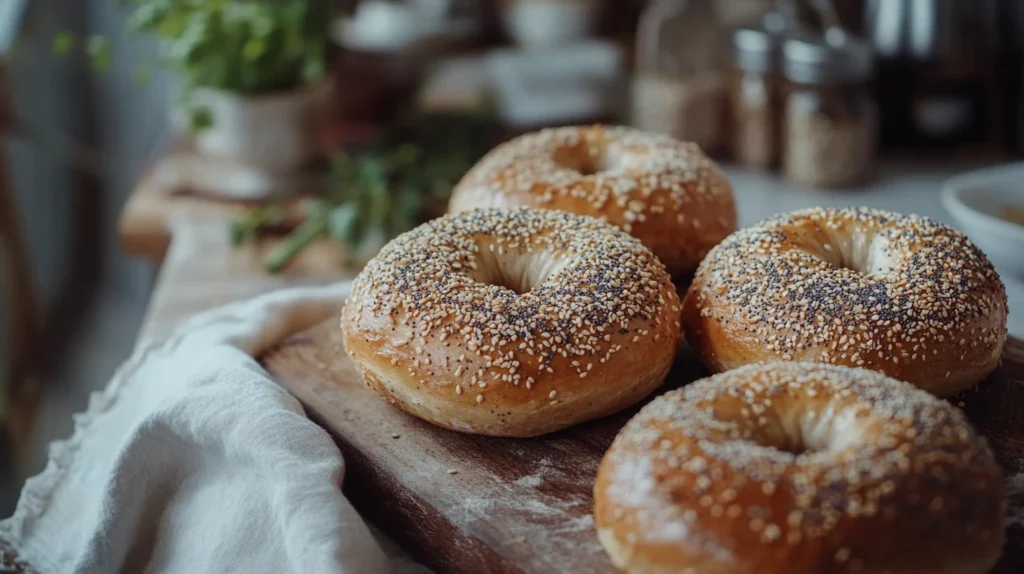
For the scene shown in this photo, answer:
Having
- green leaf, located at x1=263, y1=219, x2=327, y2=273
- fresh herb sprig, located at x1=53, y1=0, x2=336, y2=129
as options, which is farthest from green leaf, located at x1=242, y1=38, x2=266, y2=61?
green leaf, located at x1=263, y1=219, x2=327, y2=273

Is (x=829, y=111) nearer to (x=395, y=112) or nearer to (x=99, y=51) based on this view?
(x=395, y=112)

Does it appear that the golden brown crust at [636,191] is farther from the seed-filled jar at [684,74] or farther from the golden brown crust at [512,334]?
the seed-filled jar at [684,74]

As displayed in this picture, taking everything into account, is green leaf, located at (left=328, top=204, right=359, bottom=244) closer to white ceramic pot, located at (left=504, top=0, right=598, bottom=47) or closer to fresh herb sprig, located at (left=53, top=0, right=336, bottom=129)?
fresh herb sprig, located at (left=53, top=0, right=336, bottom=129)

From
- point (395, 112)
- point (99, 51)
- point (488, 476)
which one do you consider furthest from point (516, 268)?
point (395, 112)

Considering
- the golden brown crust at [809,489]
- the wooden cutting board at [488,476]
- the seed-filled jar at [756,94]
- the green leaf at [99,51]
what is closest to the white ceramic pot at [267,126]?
the green leaf at [99,51]

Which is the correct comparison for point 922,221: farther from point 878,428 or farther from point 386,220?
point 386,220
